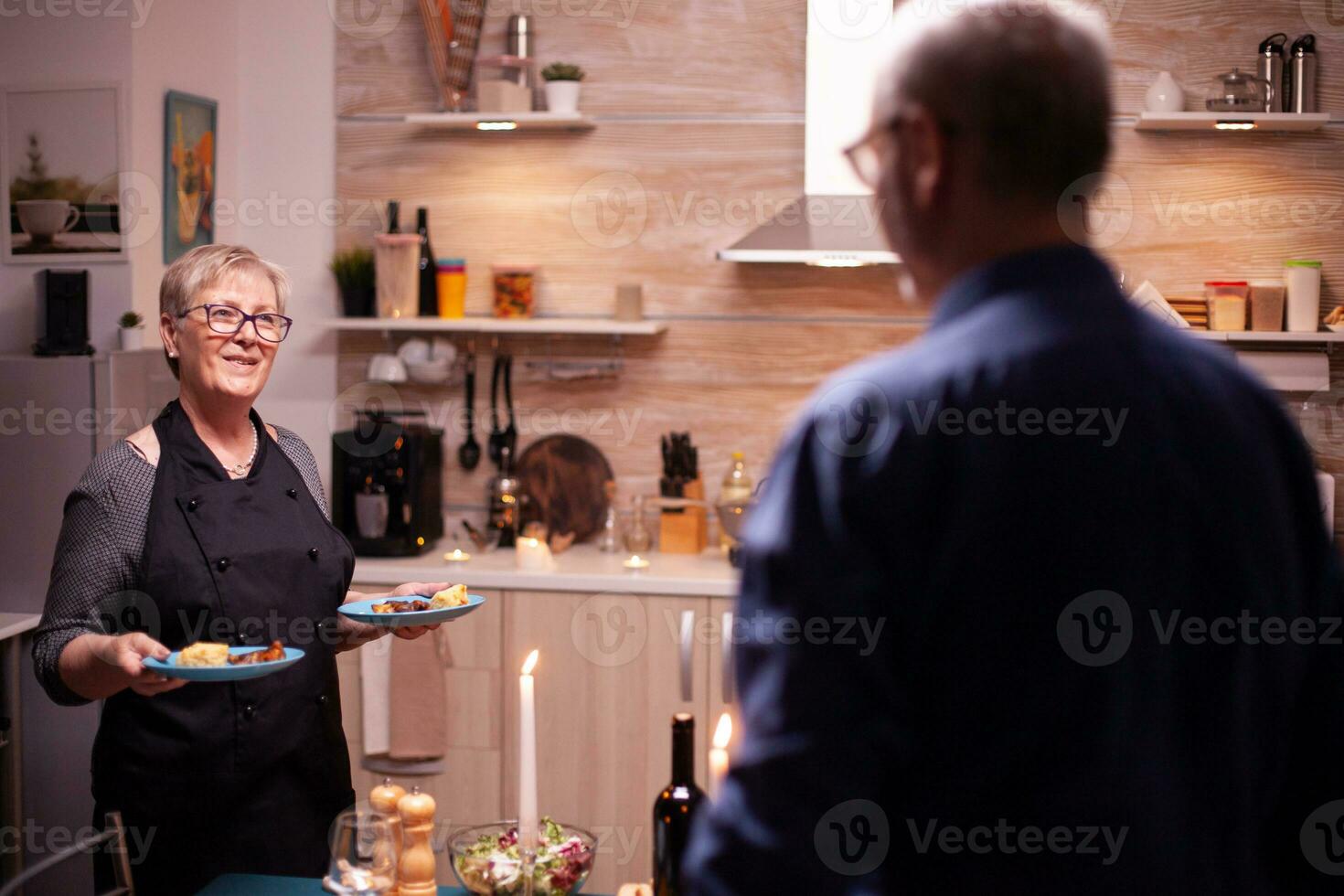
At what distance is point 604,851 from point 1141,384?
2.73 m

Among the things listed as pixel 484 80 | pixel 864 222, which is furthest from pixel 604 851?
pixel 484 80

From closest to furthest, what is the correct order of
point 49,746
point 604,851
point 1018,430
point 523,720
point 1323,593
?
point 1018,430 → point 1323,593 → point 523,720 → point 49,746 → point 604,851

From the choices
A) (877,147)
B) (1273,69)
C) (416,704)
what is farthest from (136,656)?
(1273,69)

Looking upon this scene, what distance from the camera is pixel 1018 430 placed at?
736mm

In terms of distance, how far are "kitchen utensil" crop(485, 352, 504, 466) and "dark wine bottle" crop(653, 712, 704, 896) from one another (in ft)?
7.65

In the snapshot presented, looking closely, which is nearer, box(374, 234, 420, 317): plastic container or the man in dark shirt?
the man in dark shirt

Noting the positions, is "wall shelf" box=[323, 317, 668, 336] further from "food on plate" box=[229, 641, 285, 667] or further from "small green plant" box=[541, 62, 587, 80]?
"food on plate" box=[229, 641, 285, 667]

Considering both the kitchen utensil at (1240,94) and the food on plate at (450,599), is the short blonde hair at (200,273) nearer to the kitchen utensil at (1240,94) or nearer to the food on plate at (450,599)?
the food on plate at (450,599)

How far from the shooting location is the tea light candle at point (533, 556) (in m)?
3.29

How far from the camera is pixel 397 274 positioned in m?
3.54

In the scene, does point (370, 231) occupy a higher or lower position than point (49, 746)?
higher

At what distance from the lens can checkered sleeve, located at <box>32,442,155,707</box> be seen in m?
1.77

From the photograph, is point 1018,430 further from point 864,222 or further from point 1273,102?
point 1273,102

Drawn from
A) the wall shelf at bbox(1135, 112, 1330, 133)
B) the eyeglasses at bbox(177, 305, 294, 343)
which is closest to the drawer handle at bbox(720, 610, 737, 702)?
the eyeglasses at bbox(177, 305, 294, 343)
